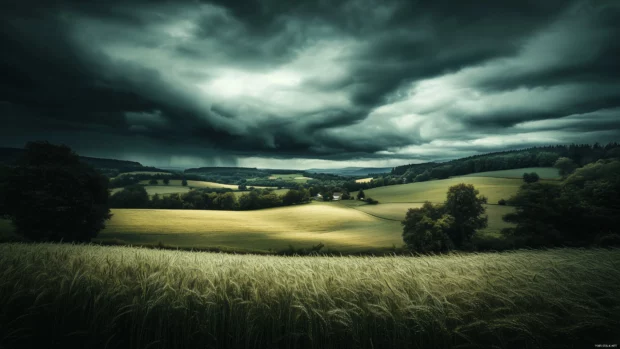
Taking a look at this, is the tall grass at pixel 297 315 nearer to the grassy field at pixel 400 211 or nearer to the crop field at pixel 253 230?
the crop field at pixel 253 230

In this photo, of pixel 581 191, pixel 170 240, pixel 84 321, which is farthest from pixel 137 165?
pixel 581 191

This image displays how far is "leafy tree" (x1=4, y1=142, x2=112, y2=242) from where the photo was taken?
26844mm

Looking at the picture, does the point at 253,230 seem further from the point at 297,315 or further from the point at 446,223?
the point at 297,315

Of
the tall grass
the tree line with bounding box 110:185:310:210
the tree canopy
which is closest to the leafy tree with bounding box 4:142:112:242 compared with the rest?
the tree line with bounding box 110:185:310:210

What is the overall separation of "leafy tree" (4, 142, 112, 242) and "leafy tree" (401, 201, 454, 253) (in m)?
43.4

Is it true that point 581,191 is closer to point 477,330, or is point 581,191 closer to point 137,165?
point 477,330

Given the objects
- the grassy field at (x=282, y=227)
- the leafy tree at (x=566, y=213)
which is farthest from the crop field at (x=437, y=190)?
the leafy tree at (x=566, y=213)

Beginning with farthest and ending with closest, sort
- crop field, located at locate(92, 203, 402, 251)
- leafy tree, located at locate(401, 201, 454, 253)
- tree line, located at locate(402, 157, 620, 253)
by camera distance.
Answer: crop field, located at locate(92, 203, 402, 251), leafy tree, located at locate(401, 201, 454, 253), tree line, located at locate(402, 157, 620, 253)

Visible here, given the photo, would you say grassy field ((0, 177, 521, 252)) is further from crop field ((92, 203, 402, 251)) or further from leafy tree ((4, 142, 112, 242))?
leafy tree ((4, 142, 112, 242))

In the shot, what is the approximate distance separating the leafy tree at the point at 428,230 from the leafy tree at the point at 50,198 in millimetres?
43419

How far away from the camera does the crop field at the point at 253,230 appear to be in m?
39.6

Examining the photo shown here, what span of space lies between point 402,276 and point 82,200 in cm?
3799

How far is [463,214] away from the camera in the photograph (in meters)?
42.1

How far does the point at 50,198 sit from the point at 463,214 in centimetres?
5787
